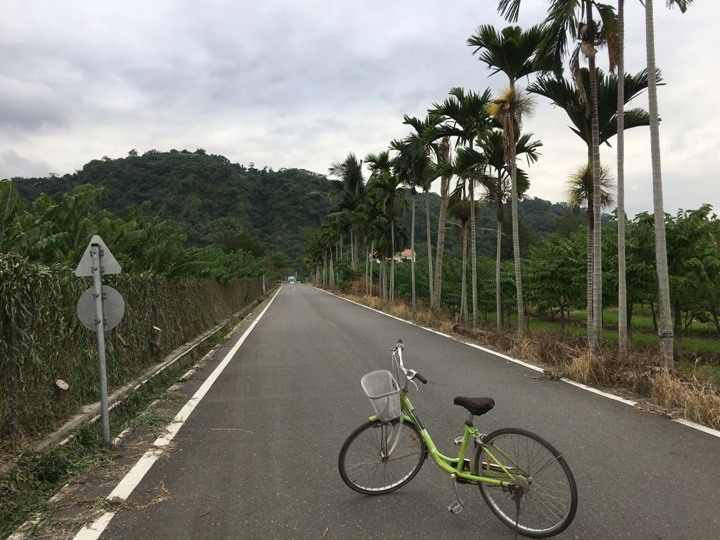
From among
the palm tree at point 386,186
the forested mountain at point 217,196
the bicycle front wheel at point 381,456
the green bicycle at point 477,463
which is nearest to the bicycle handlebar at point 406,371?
the green bicycle at point 477,463

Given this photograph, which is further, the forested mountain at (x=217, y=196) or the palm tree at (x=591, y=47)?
the forested mountain at (x=217, y=196)

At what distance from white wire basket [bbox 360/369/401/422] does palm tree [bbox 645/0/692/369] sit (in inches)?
238

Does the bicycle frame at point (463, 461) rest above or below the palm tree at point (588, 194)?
below

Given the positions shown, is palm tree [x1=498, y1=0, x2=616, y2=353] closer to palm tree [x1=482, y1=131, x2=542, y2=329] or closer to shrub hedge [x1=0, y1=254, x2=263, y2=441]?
palm tree [x1=482, y1=131, x2=542, y2=329]

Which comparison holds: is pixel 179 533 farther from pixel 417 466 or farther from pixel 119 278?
pixel 119 278

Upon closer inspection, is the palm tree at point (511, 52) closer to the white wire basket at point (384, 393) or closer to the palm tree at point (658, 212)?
the palm tree at point (658, 212)

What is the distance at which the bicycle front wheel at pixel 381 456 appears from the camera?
13.9ft

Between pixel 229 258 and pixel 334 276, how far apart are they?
147ft

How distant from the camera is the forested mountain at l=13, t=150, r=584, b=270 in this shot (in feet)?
207

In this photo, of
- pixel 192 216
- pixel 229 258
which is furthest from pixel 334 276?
pixel 229 258

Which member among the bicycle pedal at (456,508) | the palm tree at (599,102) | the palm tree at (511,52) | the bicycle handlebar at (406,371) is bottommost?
the bicycle pedal at (456,508)

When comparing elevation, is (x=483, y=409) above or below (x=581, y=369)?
above

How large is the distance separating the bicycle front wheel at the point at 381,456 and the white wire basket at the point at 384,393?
5.5 inches

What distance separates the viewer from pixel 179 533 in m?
3.68
